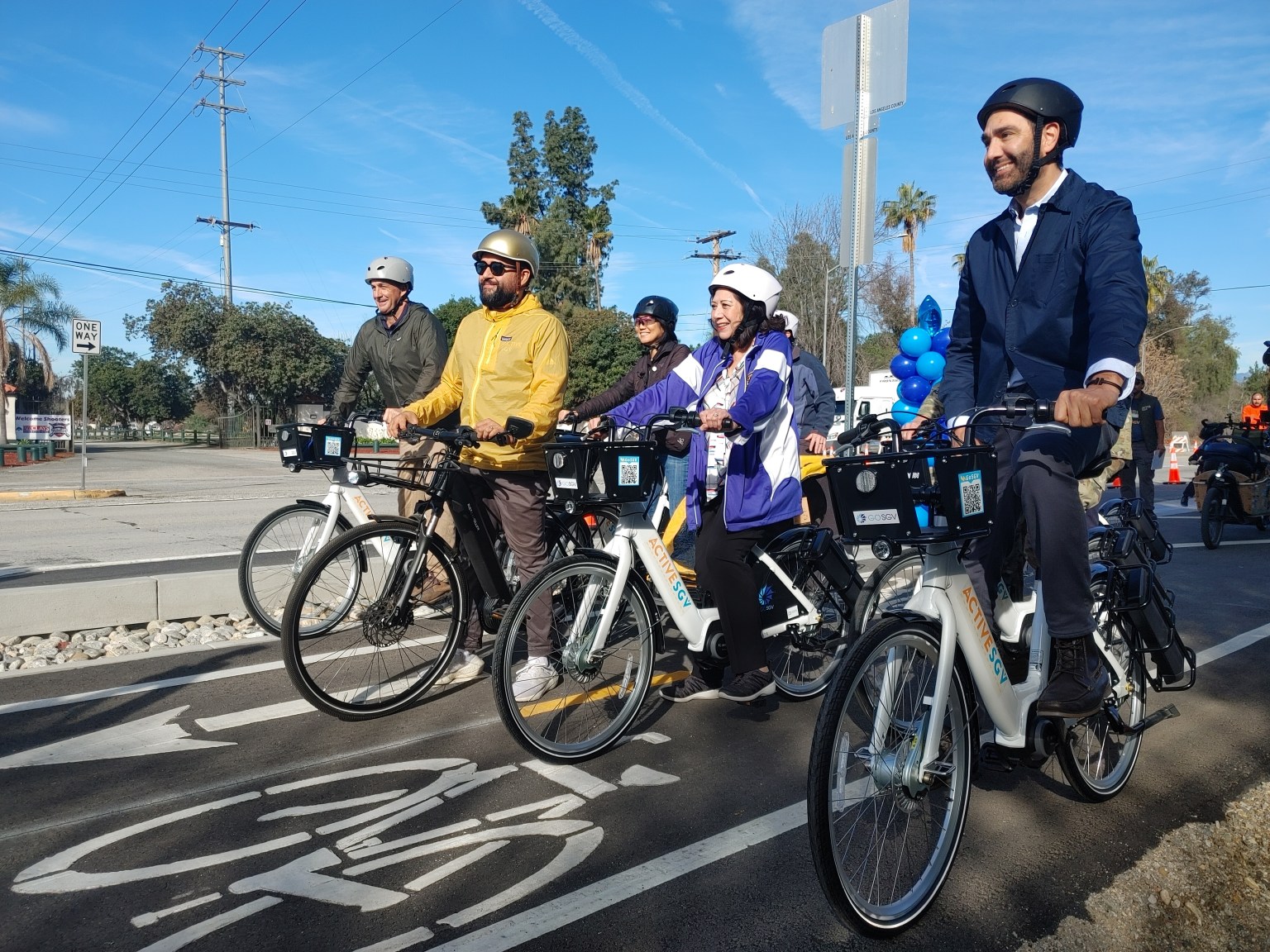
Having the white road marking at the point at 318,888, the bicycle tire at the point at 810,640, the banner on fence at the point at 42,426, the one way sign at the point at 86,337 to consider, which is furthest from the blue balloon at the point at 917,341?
the banner on fence at the point at 42,426

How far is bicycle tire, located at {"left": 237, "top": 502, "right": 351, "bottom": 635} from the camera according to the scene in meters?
5.73

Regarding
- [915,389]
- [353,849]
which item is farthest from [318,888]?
[915,389]

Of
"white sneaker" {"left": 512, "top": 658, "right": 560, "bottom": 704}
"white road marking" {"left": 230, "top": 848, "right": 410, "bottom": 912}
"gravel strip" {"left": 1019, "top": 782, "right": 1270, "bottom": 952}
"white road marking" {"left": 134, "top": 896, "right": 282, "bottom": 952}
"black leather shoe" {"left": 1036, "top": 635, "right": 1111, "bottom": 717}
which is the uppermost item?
"black leather shoe" {"left": 1036, "top": 635, "right": 1111, "bottom": 717}

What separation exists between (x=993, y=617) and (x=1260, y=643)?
3941mm

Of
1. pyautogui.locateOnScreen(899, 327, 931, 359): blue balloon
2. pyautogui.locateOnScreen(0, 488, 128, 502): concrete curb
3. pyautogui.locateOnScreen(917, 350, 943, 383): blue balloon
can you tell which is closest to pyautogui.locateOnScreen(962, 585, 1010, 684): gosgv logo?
pyautogui.locateOnScreen(917, 350, 943, 383): blue balloon

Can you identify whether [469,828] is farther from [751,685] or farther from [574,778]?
[751,685]

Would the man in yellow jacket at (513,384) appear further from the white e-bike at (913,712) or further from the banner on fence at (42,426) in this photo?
the banner on fence at (42,426)

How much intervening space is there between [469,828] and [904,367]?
38.5 feet

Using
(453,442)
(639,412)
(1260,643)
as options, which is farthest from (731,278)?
(1260,643)

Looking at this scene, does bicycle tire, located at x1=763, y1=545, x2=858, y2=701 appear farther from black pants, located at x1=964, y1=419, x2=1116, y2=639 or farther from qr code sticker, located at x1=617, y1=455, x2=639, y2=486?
black pants, located at x1=964, y1=419, x2=1116, y2=639

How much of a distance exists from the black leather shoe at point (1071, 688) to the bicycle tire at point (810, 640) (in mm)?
1601

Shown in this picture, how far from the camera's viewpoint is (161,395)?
90438mm

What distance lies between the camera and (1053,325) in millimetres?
3115

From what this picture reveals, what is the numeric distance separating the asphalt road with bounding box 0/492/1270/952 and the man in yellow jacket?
93 centimetres
